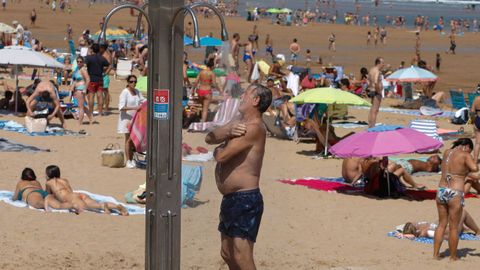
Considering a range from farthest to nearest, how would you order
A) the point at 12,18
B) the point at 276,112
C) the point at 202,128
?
the point at 12,18 < the point at 276,112 < the point at 202,128

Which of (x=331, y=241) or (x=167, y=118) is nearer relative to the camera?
(x=167, y=118)

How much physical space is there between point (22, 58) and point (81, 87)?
1.13 m

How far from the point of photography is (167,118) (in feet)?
14.6

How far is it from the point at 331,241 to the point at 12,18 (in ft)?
135

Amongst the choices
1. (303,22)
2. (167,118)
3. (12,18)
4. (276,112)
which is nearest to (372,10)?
(303,22)

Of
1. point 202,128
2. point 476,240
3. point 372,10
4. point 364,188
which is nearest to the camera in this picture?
point 202,128

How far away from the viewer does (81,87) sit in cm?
1664

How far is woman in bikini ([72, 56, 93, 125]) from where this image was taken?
643 inches

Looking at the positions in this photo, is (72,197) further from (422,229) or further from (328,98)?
(328,98)

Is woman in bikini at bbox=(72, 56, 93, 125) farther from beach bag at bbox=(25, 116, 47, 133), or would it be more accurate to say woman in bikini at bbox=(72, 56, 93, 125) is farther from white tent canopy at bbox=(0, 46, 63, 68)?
beach bag at bbox=(25, 116, 47, 133)

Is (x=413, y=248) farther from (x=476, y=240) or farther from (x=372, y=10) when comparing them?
(x=372, y=10)

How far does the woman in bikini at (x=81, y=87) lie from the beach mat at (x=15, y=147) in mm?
2768

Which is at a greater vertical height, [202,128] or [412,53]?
[202,128]

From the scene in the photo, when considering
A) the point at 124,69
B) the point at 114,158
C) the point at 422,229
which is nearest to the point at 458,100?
the point at 124,69
